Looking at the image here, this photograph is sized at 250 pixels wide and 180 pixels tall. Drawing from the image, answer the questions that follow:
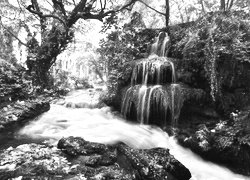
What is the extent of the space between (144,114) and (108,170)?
13.7 ft

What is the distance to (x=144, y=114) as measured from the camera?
7.25 meters

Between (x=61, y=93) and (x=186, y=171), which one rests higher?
(x=61, y=93)

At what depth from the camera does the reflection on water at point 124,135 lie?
4445 mm

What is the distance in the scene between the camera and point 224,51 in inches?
249

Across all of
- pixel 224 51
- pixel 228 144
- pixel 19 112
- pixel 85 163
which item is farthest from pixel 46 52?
pixel 228 144

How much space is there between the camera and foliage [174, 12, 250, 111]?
6305 millimetres

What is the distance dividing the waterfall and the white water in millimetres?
513

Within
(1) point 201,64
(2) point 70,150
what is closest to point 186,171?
(2) point 70,150

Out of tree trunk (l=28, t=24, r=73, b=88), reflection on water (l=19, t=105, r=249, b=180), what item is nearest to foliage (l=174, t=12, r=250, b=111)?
reflection on water (l=19, t=105, r=249, b=180)

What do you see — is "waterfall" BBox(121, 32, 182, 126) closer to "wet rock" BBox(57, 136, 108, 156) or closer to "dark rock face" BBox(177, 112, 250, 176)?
"dark rock face" BBox(177, 112, 250, 176)

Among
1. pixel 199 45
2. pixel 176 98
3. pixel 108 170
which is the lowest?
pixel 108 170

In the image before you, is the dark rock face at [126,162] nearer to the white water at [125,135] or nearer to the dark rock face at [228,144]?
the white water at [125,135]

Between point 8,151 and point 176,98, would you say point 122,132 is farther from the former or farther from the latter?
point 8,151

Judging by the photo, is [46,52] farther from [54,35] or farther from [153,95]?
[153,95]
